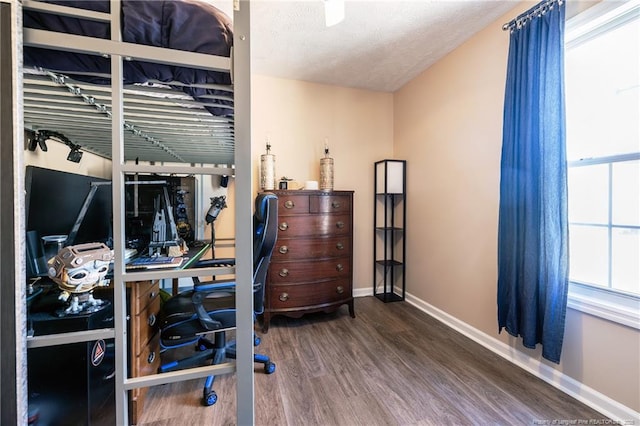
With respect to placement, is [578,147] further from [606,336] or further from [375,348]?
[375,348]

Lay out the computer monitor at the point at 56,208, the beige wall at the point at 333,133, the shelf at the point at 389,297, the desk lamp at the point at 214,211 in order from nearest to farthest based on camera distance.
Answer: the computer monitor at the point at 56,208 < the desk lamp at the point at 214,211 < the beige wall at the point at 333,133 < the shelf at the point at 389,297

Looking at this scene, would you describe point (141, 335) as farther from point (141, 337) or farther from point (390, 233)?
point (390, 233)

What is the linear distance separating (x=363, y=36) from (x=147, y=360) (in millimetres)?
2719

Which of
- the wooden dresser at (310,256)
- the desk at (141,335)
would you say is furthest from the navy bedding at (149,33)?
the wooden dresser at (310,256)

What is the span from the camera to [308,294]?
239 centimetres

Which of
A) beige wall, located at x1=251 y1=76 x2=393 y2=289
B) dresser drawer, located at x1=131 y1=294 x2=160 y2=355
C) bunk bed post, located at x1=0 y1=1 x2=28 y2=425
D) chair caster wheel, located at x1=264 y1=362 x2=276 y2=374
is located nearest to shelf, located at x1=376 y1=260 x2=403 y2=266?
beige wall, located at x1=251 y1=76 x2=393 y2=289

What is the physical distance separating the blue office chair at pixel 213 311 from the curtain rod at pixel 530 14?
1989 mm

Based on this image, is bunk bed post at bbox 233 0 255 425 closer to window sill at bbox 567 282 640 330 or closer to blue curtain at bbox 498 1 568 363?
blue curtain at bbox 498 1 568 363

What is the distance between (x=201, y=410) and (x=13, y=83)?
5.35 feet

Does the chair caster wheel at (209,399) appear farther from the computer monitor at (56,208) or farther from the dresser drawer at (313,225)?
the dresser drawer at (313,225)

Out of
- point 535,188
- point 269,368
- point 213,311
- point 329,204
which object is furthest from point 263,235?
point 535,188

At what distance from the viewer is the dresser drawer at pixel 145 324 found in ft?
4.19

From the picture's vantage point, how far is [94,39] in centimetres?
77

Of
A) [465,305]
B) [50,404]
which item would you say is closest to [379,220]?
[465,305]
